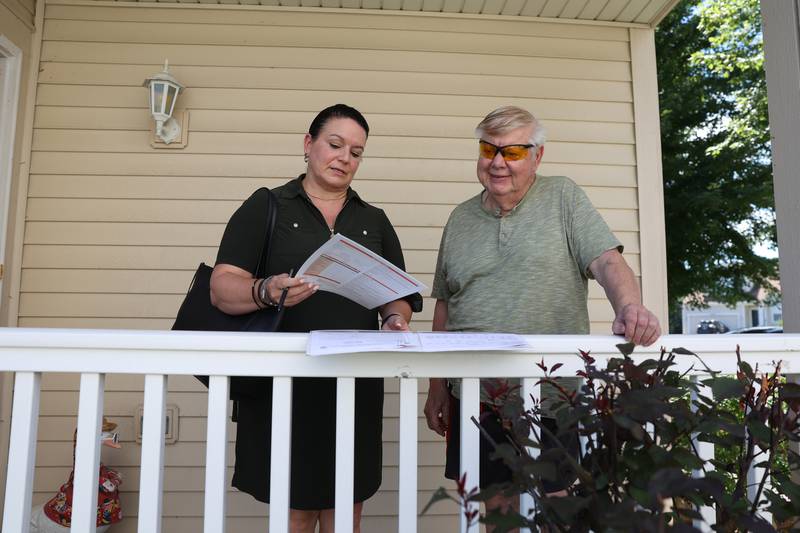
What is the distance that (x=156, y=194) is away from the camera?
3088 millimetres

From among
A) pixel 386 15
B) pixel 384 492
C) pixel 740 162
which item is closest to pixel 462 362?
pixel 384 492

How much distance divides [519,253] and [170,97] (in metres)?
2.20

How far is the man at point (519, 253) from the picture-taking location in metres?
1.72

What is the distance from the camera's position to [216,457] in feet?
3.73

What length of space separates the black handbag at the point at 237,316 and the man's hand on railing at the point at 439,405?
0.60 meters

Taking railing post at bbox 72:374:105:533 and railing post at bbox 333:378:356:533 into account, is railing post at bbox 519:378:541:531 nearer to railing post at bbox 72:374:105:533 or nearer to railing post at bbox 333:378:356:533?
railing post at bbox 333:378:356:533

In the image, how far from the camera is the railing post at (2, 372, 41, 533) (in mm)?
1111

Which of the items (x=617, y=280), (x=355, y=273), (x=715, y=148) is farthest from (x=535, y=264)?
(x=715, y=148)

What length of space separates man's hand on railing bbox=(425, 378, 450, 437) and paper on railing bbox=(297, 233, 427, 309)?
0.49 m

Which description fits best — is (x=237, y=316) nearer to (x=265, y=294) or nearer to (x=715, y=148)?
(x=265, y=294)

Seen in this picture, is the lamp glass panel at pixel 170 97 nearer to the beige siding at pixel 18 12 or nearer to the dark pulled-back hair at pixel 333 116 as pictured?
the beige siding at pixel 18 12

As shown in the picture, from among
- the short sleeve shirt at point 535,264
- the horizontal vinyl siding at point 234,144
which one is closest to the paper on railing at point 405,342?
the short sleeve shirt at point 535,264

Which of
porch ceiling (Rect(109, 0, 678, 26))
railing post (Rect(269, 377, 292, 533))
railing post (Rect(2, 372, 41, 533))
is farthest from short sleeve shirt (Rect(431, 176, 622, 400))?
porch ceiling (Rect(109, 0, 678, 26))

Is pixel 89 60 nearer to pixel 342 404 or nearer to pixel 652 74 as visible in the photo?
pixel 342 404
